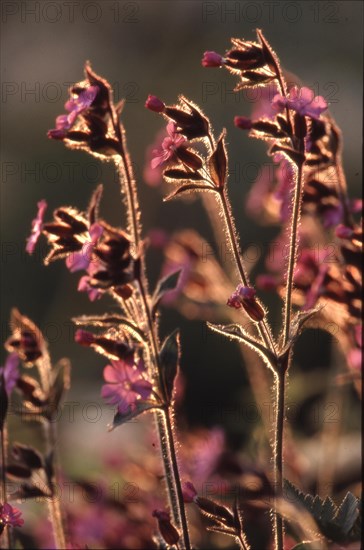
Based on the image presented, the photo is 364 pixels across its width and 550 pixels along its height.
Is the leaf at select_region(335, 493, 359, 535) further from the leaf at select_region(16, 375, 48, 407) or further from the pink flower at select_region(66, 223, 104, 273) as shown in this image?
the leaf at select_region(16, 375, 48, 407)

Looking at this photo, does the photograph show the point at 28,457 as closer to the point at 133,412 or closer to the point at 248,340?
the point at 133,412

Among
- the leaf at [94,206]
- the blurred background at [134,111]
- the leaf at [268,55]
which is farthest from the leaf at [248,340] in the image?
the blurred background at [134,111]

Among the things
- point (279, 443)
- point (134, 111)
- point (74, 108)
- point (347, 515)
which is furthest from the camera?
point (134, 111)

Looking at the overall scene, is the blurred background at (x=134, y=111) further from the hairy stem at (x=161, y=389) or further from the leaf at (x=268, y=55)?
the leaf at (x=268, y=55)

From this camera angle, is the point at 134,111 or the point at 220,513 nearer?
the point at 220,513

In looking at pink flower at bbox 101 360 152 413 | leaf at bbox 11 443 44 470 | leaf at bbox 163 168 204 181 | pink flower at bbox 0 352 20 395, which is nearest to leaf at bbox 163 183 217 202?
leaf at bbox 163 168 204 181

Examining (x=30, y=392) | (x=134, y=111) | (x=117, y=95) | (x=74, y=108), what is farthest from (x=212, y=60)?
(x=134, y=111)
